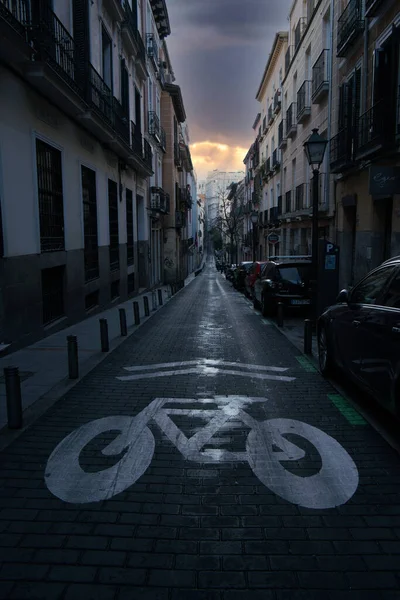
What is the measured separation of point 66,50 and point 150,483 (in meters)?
10.9

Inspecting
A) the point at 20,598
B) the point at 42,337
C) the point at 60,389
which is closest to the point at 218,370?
the point at 60,389

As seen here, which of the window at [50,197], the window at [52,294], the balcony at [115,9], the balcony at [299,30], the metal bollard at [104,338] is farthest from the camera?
the balcony at [299,30]

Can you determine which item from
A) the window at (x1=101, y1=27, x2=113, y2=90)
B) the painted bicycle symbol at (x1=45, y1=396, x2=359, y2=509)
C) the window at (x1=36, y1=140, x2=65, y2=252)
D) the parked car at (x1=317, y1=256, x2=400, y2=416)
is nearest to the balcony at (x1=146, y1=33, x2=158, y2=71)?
the window at (x1=101, y1=27, x2=113, y2=90)

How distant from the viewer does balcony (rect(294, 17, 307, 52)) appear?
23359 mm

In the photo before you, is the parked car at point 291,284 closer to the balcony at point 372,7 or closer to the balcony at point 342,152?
the balcony at point 342,152

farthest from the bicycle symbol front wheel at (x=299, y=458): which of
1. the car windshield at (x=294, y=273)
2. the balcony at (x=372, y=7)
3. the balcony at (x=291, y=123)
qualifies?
the balcony at (x=291, y=123)

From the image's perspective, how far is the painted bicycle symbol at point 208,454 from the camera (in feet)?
12.5

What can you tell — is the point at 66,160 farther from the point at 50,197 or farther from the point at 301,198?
the point at 301,198

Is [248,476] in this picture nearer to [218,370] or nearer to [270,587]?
[270,587]

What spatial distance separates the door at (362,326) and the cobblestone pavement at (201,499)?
2.09 ft

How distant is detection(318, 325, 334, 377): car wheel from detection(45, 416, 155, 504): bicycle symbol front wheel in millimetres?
3030

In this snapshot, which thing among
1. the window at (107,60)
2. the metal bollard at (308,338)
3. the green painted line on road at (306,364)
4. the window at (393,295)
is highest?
the window at (107,60)

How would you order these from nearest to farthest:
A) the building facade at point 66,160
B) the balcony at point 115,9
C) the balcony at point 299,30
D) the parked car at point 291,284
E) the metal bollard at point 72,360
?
the metal bollard at point 72,360
the building facade at point 66,160
the parked car at point 291,284
the balcony at point 115,9
the balcony at point 299,30

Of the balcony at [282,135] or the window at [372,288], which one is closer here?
the window at [372,288]
